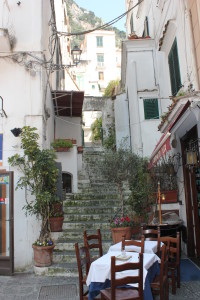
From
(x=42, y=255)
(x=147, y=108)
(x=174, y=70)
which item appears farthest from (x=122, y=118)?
(x=42, y=255)

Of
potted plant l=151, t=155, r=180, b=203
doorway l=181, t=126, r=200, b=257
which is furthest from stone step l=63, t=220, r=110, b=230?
doorway l=181, t=126, r=200, b=257

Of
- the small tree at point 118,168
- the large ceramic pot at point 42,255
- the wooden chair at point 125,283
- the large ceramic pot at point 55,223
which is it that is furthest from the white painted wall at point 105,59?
the wooden chair at point 125,283

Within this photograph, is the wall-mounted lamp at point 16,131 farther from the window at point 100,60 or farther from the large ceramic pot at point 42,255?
the window at point 100,60

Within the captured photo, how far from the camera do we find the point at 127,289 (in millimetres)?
4348

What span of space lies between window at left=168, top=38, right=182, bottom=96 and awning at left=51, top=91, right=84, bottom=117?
422cm

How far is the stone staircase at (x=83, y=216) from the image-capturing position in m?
7.66

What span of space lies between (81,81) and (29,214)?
138 ft

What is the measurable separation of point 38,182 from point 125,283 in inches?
177

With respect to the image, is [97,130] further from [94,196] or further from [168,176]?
[168,176]

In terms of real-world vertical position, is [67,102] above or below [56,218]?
above

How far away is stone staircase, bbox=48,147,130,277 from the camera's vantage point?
7664 millimetres

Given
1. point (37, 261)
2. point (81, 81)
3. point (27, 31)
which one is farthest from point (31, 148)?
point (81, 81)

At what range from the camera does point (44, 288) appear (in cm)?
638

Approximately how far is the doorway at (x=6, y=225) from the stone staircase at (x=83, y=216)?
3.52 feet
